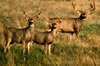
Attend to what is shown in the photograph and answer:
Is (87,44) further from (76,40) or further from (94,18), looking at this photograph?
(94,18)

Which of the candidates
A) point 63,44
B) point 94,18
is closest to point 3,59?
point 63,44

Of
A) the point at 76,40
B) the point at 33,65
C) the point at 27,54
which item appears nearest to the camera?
the point at 33,65

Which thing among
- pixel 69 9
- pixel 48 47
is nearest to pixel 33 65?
pixel 48 47

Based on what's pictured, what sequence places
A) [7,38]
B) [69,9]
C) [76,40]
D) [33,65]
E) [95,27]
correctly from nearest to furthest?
[33,65]
[7,38]
[76,40]
[95,27]
[69,9]

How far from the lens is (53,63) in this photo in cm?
718

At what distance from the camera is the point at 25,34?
8.29m

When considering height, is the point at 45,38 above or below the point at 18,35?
below

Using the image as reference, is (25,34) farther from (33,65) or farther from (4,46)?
(33,65)

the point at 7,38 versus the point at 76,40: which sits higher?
the point at 7,38

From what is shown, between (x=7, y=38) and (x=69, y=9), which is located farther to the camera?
(x=69, y=9)

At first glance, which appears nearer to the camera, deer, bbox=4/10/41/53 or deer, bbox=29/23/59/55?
deer, bbox=4/10/41/53

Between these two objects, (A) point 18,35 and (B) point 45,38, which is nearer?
(A) point 18,35

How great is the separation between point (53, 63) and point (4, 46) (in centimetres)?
179

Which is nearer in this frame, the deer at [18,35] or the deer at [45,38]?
the deer at [18,35]
